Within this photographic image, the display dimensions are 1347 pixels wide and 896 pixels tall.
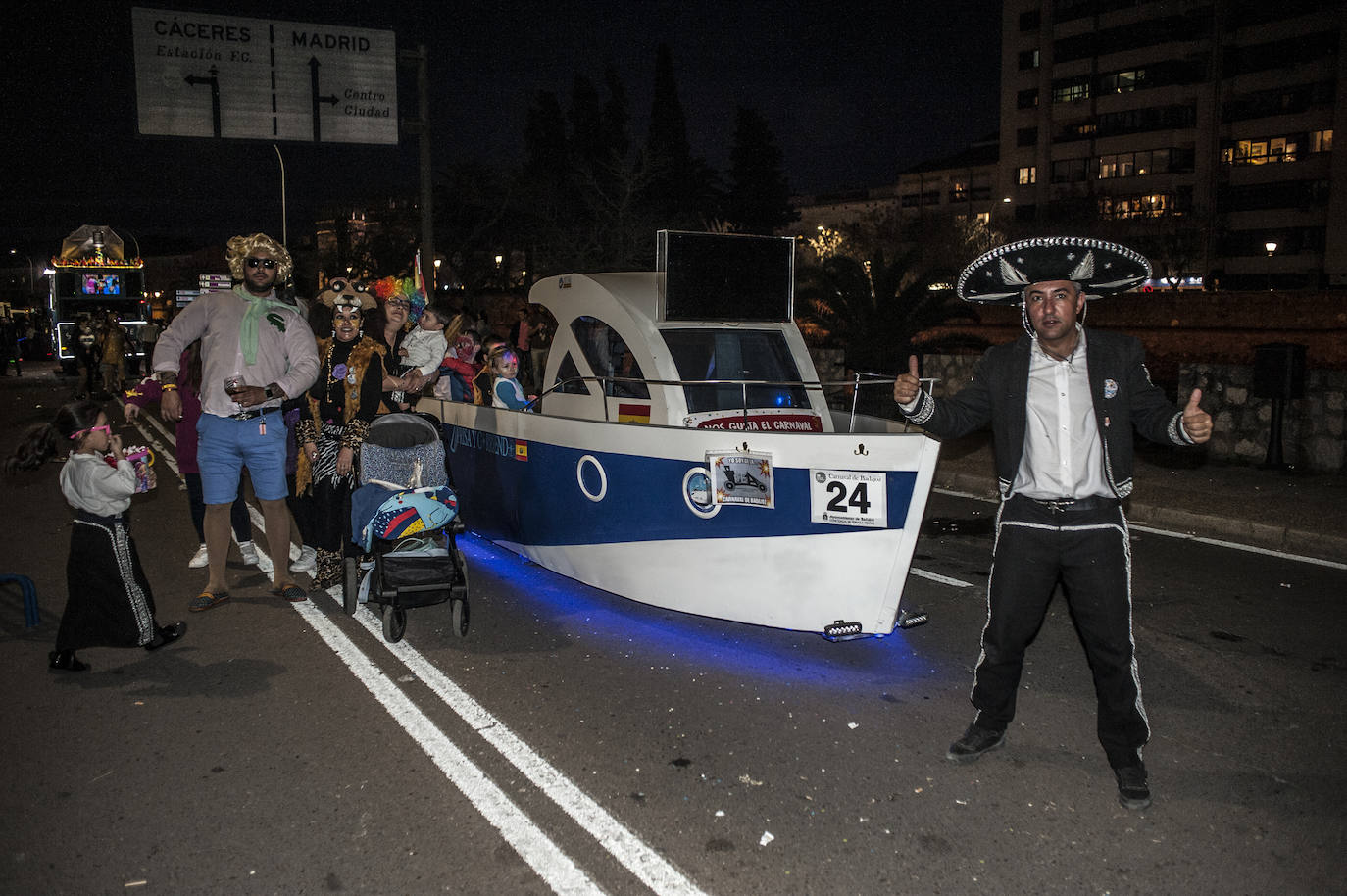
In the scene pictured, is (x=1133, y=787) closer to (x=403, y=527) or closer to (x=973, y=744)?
(x=973, y=744)

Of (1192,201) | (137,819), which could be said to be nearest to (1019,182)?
(1192,201)

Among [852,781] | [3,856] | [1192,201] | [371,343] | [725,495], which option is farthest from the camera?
[1192,201]

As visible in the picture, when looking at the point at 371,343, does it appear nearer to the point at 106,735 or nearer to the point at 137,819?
the point at 106,735

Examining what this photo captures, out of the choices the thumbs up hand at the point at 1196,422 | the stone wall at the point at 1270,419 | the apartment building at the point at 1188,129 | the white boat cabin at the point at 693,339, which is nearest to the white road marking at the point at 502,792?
the white boat cabin at the point at 693,339

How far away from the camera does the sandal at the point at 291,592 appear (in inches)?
254

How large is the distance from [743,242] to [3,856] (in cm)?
523

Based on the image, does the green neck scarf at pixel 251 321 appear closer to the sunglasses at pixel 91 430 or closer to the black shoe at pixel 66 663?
the sunglasses at pixel 91 430

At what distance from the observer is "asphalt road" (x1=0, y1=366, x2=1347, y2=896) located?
131 inches

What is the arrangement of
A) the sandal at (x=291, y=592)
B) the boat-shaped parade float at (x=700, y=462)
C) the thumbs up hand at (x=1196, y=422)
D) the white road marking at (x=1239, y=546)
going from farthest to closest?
the white road marking at (x=1239, y=546) → the sandal at (x=291, y=592) → the boat-shaped parade float at (x=700, y=462) → the thumbs up hand at (x=1196, y=422)

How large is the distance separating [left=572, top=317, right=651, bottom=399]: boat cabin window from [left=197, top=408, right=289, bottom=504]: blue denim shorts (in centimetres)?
213

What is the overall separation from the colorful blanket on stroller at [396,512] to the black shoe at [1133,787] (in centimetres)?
390

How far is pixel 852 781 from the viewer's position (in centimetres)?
392

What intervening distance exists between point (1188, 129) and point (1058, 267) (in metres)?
70.5

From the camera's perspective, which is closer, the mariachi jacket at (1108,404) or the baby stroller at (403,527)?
the mariachi jacket at (1108,404)
